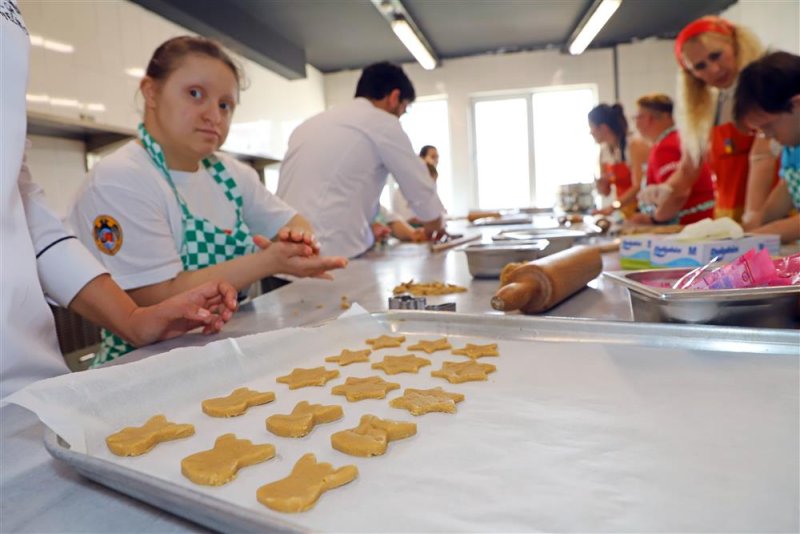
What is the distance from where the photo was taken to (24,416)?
2.01 ft

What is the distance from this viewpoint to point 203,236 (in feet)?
4.61

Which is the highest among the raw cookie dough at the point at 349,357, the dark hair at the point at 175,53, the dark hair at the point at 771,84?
the dark hair at the point at 175,53

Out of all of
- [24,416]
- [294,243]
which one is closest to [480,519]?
[24,416]

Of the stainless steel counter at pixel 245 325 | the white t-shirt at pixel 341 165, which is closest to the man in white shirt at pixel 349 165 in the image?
the white t-shirt at pixel 341 165

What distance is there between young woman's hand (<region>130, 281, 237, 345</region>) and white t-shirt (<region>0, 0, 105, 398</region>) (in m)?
0.11

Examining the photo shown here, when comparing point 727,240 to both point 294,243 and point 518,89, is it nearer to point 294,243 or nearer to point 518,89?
point 294,243

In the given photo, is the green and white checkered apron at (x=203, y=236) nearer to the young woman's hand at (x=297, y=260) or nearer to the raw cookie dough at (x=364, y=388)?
the young woman's hand at (x=297, y=260)

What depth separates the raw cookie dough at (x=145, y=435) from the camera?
0.50 metres

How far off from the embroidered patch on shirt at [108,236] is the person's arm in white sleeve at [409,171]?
1.33 metres

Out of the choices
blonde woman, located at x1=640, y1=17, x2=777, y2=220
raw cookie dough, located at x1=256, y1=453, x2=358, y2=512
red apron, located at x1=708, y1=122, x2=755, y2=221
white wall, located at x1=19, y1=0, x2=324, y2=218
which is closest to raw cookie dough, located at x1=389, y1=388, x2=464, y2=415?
raw cookie dough, located at x1=256, y1=453, x2=358, y2=512

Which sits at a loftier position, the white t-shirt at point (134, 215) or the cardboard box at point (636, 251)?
the white t-shirt at point (134, 215)

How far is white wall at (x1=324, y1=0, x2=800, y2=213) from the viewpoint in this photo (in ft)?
21.9

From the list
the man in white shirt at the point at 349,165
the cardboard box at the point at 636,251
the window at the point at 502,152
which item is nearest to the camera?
the cardboard box at the point at 636,251

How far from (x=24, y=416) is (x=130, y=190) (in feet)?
2.40
